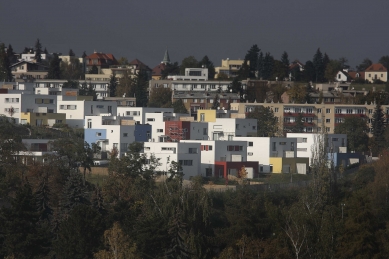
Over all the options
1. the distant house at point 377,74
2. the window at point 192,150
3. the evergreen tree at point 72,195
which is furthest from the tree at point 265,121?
the distant house at point 377,74

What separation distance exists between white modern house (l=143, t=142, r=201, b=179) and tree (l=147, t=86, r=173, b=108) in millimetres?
19413

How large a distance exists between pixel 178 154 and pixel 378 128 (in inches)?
640

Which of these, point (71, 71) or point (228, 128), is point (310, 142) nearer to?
point (228, 128)

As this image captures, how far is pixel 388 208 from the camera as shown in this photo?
31.1 metres

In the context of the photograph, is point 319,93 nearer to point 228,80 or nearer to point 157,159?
point 228,80

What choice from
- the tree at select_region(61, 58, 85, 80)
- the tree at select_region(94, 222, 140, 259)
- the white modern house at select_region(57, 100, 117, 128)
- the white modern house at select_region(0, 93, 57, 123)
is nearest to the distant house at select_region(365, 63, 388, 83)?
the tree at select_region(61, 58, 85, 80)

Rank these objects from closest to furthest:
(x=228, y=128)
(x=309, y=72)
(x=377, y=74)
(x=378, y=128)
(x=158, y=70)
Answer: (x=228, y=128) → (x=378, y=128) → (x=309, y=72) → (x=158, y=70) → (x=377, y=74)

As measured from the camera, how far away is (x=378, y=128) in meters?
51.7

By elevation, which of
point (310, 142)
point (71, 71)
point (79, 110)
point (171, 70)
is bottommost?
point (310, 142)

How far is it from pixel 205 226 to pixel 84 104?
68.2ft

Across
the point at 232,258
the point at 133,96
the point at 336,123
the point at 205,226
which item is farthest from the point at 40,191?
the point at 133,96

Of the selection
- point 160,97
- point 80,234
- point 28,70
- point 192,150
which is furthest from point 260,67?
point 80,234

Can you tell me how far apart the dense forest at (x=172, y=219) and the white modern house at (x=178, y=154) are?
389 cm

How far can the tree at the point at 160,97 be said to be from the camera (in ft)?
195
